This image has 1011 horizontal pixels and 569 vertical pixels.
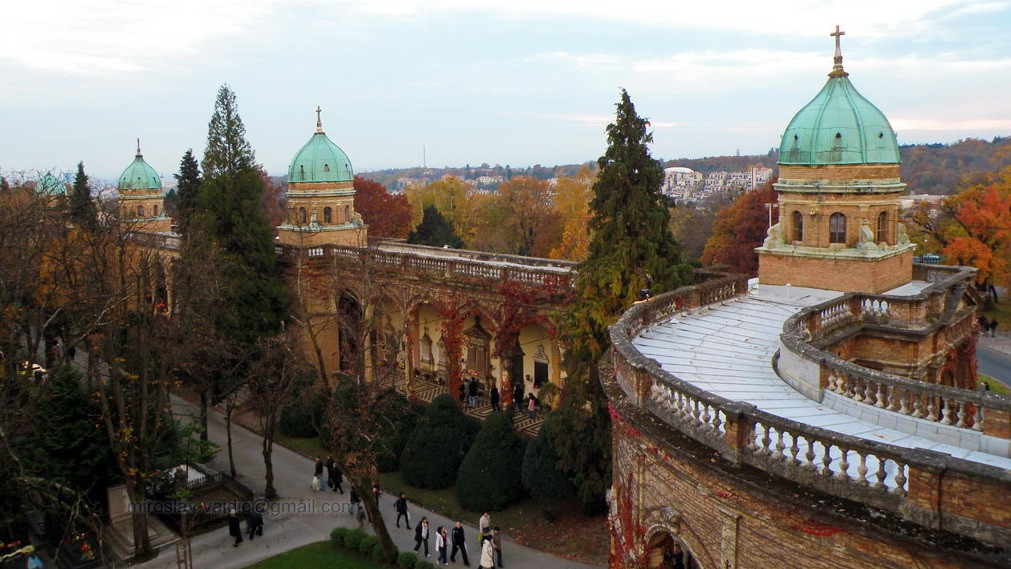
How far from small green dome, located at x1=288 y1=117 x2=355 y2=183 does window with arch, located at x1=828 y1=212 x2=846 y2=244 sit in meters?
23.5

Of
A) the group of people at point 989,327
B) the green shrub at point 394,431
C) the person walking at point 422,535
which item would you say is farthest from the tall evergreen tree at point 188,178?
the group of people at point 989,327

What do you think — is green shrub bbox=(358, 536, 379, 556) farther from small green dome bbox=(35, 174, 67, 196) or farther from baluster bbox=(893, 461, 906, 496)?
baluster bbox=(893, 461, 906, 496)

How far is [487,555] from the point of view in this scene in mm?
19688

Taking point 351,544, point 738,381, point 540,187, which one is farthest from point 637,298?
point 540,187

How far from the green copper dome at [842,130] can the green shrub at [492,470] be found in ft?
36.8

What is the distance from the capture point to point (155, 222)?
50156 mm

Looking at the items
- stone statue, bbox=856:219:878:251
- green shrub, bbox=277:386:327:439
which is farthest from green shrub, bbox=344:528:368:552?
stone statue, bbox=856:219:878:251

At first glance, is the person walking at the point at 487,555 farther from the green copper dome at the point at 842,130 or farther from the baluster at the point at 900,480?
the baluster at the point at 900,480

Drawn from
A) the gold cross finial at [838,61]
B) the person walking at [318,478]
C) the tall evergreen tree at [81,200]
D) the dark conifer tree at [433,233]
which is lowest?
the person walking at [318,478]

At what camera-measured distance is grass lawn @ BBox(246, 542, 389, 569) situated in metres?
20.8

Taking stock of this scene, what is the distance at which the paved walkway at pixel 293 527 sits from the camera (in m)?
21.3

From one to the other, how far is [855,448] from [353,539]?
51.9 ft

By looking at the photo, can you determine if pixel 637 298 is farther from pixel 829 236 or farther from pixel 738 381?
pixel 738 381

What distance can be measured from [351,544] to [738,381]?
488 inches
